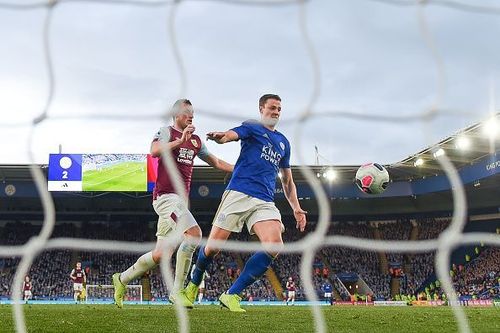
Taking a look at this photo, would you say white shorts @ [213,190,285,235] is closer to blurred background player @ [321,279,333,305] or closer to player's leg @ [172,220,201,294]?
player's leg @ [172,220,201,294]

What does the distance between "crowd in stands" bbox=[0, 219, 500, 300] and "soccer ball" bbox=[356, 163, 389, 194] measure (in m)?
18.9

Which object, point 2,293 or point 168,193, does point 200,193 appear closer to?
point 2,293

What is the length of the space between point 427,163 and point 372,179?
55.6ft

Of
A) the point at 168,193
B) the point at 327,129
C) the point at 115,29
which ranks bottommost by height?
the point at 168,193

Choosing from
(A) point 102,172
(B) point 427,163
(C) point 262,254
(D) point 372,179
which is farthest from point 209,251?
(B) point 427,163

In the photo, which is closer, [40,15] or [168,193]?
[40,15]

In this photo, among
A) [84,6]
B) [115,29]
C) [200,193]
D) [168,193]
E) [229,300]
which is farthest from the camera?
[200,193]

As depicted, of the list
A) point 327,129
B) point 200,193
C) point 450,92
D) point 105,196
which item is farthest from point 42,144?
point 105,196

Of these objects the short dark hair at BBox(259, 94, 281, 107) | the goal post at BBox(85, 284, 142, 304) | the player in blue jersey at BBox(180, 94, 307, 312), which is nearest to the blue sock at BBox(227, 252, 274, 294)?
the player in blue jersey at BBox(180, 94, 307, 312)

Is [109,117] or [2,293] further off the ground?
[109,117]

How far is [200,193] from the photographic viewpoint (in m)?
27.6

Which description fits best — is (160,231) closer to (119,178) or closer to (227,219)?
(227,219)

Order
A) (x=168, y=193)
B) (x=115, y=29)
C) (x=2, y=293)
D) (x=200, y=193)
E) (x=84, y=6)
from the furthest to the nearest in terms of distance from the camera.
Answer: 1. (x=200, y=193)
2. (x=2, y=293)
3. (x=168, y=193)
4. (x=84, y=6)
5. (x=115, y=29)

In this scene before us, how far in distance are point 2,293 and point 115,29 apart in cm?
2410
